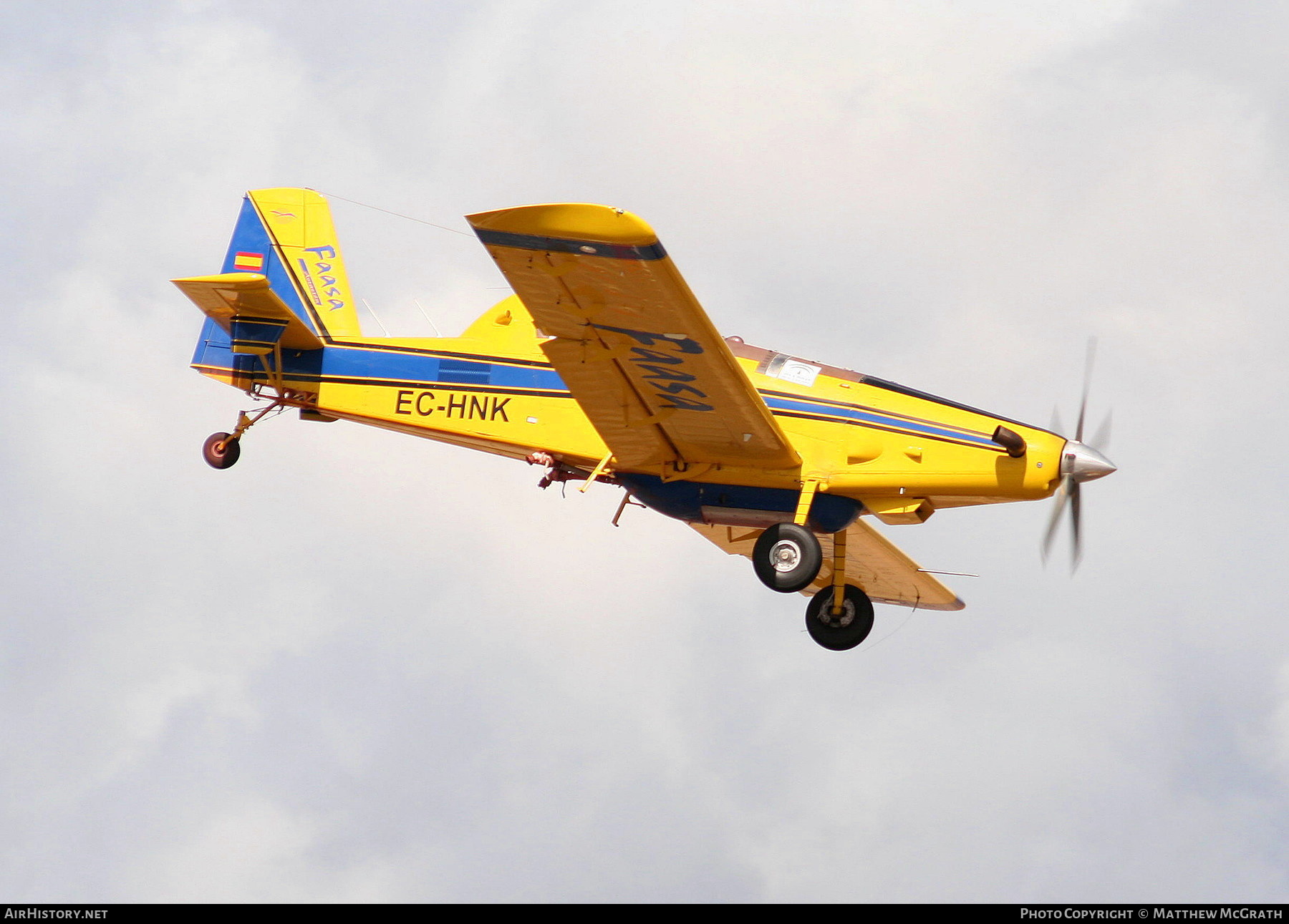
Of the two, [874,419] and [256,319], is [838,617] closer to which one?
[874,419]

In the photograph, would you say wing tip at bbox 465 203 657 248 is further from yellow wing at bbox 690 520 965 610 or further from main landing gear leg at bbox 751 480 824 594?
yellow wing at bbox 690 520 965 610

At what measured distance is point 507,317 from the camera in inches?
753

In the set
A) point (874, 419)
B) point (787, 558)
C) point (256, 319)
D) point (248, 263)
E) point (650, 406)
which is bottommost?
point (787, 558)

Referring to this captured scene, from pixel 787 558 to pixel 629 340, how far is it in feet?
9.27

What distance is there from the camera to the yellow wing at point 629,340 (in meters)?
14.6

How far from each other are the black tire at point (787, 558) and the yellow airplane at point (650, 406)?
2 centimetres

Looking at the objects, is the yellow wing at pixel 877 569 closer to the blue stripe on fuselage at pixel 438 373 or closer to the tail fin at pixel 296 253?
the blue stripe on fuselage at pixel 438 373

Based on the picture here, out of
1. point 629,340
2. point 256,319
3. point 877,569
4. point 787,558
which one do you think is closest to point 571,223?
point 629,340

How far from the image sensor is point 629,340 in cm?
1634

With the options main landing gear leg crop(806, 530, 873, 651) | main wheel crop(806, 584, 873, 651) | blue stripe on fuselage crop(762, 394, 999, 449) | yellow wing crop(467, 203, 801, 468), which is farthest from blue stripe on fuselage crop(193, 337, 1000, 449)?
main wheel crop(806, 584, 873, 651)

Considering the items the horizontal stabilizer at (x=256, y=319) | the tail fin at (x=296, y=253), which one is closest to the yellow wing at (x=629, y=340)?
the horizontal stabilizer at (x=256, y=319)
